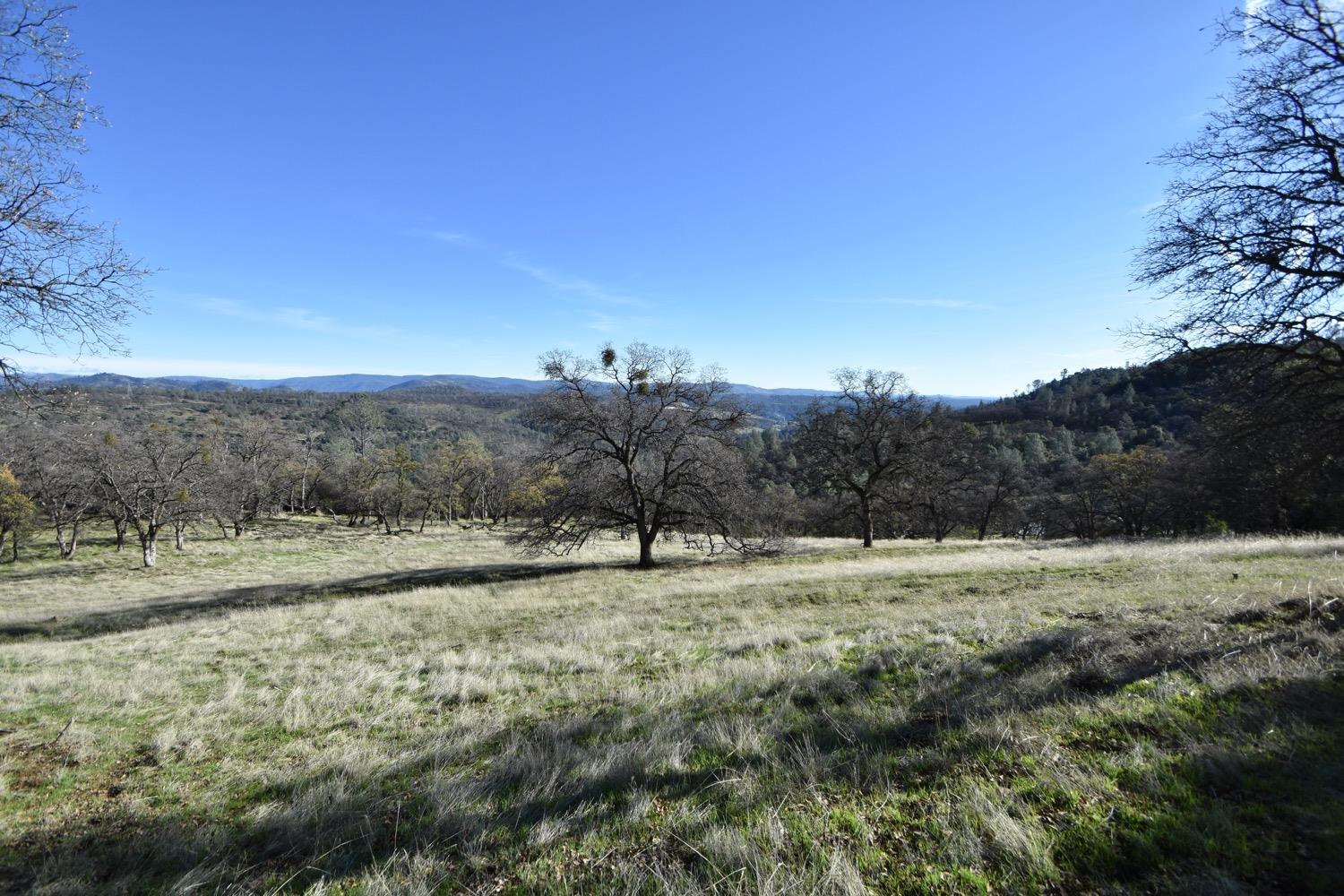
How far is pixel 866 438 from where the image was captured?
101 ft

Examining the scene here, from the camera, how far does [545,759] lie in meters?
4.79

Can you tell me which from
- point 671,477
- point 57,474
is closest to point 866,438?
point 671,477

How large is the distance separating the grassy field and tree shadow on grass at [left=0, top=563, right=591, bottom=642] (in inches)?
423

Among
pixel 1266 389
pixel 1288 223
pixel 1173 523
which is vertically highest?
pixel 1288 223

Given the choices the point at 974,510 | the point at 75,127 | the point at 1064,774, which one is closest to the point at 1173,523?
the point at 974,510

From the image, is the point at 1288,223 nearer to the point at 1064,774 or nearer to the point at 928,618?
the point at 928,618

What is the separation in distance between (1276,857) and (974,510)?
6212 cm

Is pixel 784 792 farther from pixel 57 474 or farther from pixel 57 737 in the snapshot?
pixel 57 474

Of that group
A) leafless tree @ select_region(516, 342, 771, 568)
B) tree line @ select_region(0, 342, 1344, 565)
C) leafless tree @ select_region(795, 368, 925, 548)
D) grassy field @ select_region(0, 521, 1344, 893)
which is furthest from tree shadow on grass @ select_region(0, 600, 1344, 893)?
leafless tree @ select_region(795, 368, 925, 548)

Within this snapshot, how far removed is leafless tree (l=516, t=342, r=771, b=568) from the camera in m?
23.4

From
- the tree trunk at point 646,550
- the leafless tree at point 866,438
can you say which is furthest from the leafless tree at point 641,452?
the leafless tree at point 866,438

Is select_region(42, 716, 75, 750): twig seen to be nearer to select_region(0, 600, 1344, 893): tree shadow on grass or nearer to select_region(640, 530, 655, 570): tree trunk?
select_region(0, 600, 1344, 893): tree shadow on grass

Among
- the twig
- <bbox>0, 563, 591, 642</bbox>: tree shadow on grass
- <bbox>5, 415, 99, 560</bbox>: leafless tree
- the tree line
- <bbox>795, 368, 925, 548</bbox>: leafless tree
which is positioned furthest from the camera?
<bbox>5, 415, 99, 560</bbox>: leafless tree

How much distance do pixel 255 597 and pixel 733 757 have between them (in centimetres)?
2742
